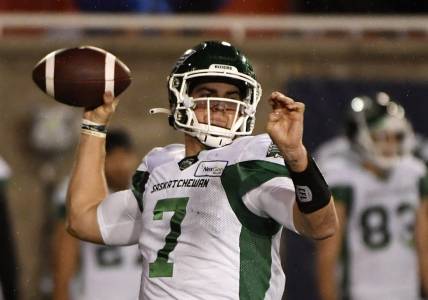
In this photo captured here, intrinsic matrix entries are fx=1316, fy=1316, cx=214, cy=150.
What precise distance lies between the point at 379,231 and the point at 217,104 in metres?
3.35

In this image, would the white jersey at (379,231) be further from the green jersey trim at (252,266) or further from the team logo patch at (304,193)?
the team logo patch at (304,193)

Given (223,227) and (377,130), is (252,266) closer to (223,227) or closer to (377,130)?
(223,227)

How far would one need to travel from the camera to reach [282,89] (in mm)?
7812

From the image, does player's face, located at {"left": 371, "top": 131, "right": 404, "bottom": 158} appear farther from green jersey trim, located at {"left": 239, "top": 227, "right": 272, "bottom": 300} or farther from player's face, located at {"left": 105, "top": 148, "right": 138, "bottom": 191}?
green jersey trim, located at {"left": 239, "top": 227, "right": 272, "bottom": 300}

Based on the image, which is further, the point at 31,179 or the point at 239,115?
the point at 31,179

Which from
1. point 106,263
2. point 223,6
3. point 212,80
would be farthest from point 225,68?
point 223,6

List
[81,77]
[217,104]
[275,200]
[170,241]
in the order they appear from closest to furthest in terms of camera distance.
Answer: [275,200], [170,241], [217,104], [81,77]

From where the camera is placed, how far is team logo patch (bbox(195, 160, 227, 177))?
3953mm

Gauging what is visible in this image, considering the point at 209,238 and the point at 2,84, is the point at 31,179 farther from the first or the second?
the point at 209,238

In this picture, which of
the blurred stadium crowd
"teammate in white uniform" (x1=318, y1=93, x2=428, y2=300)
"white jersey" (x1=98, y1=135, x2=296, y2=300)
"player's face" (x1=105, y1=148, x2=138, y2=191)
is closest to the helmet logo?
"white jersey" (x1=98, y1=135, x2=296, y2=300)

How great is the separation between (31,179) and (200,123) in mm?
3851

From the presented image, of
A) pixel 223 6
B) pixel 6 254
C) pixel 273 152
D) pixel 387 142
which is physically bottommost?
pixel 6 254

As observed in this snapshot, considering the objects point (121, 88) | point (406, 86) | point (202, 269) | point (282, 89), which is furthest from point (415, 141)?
point (202, 269)

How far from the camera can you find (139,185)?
428 cm
